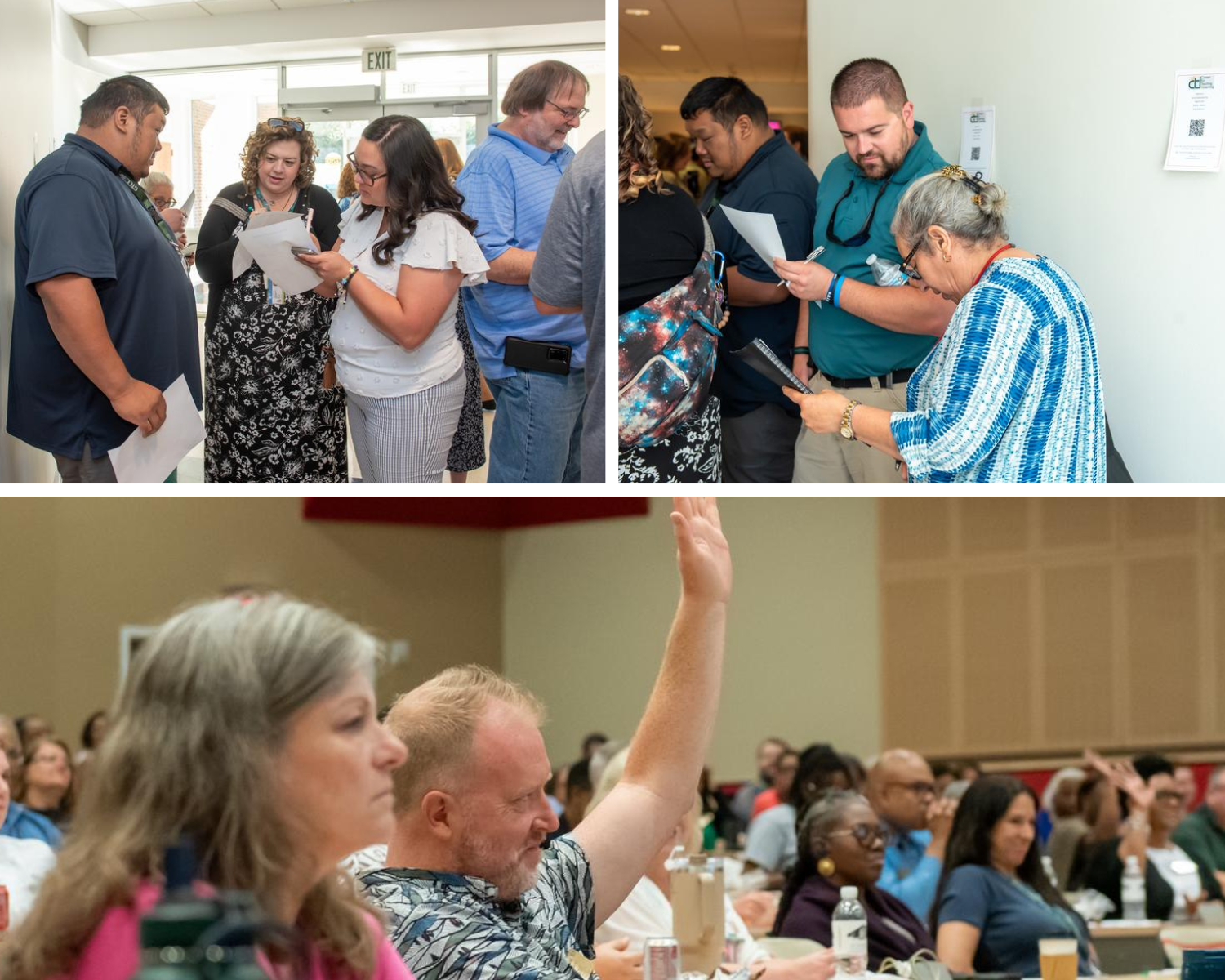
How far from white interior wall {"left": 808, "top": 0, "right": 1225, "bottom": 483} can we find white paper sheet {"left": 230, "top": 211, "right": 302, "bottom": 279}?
5.03 feet

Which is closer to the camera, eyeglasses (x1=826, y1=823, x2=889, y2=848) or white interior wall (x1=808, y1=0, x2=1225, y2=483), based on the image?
white interior wall (x1=808, y1=0, x2=1225, y2=483)

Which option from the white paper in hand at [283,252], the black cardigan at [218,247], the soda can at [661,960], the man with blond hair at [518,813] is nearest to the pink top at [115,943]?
the man with blond hair at [518,813]

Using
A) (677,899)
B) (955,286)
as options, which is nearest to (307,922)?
(677,899)

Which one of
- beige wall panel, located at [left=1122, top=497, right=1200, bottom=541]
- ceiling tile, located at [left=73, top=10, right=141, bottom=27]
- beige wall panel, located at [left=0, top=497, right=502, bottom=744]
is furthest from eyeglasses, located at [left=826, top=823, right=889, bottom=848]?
beige wall panel, located at [left=1122, top=497, right=1200, bottom=541]

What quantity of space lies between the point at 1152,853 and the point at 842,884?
82.6 inches

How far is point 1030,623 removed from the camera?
9336 millimetres

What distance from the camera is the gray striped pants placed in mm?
3611

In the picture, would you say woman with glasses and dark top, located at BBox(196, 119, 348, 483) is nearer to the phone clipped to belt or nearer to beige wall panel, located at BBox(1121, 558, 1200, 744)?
the phone clipped to belt

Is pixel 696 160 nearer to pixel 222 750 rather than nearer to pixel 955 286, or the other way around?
pixel 955 286

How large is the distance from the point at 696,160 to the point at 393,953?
10.8 feet

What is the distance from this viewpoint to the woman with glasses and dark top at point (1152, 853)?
512 centimetres

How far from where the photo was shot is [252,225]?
3.61 m

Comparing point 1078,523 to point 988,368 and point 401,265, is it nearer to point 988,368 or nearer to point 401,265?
point 988,368

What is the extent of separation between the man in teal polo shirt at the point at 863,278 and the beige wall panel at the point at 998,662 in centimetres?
585
